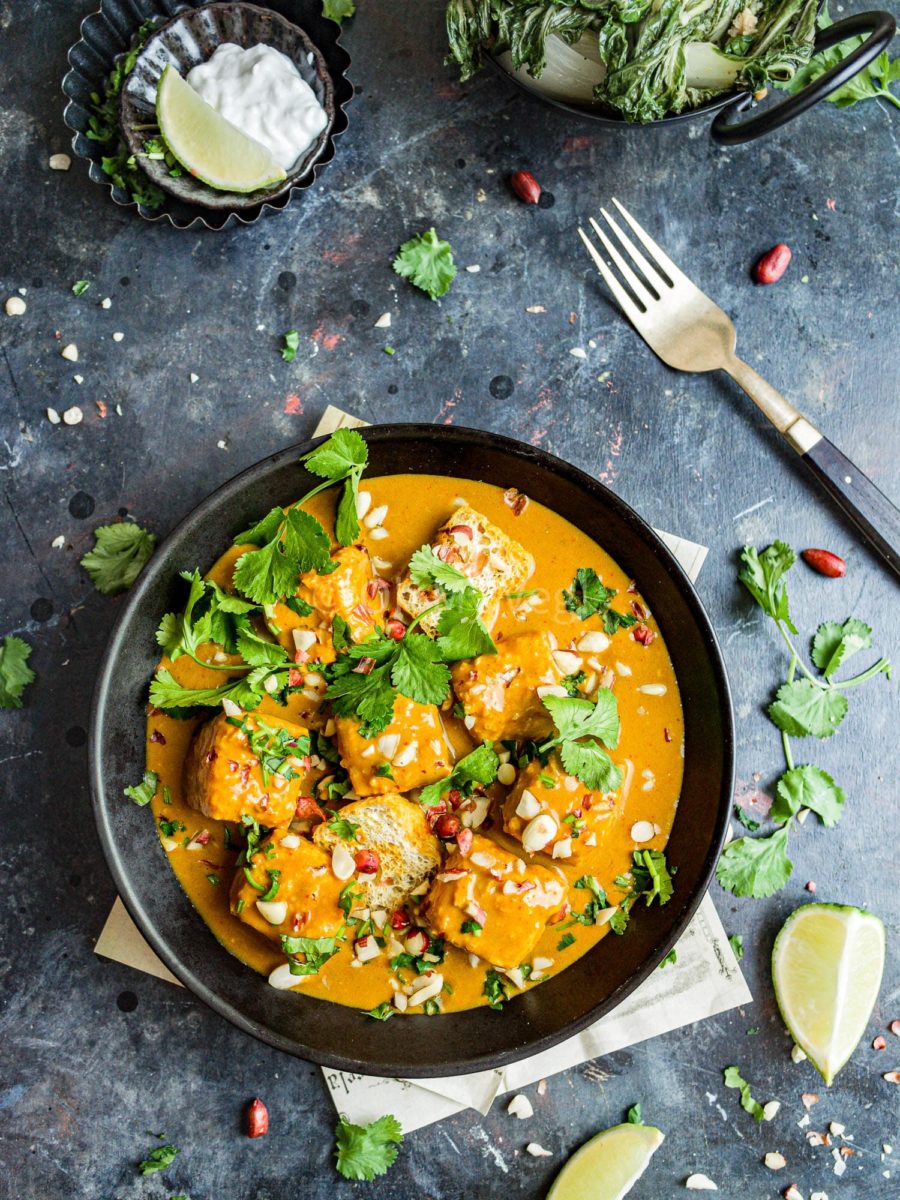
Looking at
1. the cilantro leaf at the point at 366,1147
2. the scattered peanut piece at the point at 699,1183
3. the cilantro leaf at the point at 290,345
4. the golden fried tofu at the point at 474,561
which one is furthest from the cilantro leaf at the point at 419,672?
the scattered peanut piece at the point at 699,1183

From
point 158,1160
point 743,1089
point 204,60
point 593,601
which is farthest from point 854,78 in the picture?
point 158,1160

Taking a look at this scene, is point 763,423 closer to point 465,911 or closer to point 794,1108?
point 465,911

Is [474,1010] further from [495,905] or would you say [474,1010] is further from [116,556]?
[116,556]

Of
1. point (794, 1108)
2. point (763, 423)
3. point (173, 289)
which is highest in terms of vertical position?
point (763, 423)

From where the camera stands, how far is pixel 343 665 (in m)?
3.39

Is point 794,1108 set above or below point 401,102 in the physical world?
below

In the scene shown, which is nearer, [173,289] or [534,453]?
[534,453]

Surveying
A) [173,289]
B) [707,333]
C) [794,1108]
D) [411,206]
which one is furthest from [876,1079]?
[173,289]

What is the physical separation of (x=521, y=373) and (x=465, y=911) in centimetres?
188

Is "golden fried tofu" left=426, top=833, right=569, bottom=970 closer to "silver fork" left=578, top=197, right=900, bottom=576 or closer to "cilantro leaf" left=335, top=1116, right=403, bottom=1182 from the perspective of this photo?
"cilantro leaf" left=335, top=1116, right=403, bottom=1182

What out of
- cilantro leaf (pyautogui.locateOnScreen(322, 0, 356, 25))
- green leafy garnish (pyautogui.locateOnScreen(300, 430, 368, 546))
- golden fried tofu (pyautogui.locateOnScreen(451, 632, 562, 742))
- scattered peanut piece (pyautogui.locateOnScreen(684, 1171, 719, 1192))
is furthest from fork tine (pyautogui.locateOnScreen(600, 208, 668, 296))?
scattered peanut piece (pyautogui.locateOnScreen(684, 1171, 719, 1192))

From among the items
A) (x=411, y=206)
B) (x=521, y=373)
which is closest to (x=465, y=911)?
(x=521, y=373)

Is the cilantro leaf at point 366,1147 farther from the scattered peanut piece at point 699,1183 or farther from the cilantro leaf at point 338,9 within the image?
the cilantro leaf at point 338,9

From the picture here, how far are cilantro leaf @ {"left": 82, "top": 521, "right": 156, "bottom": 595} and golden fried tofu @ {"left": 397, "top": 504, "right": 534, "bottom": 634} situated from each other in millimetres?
924
